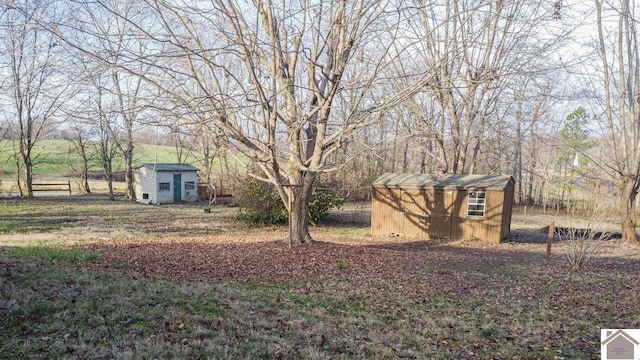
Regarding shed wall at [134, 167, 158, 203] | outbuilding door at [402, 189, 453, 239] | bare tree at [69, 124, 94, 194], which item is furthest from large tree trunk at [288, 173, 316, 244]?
bare tree at [69, 124, 94, 194]

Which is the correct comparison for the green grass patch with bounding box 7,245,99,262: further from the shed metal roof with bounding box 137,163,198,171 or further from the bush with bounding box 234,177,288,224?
the shed metal roof with bounding box 137,163,198,171

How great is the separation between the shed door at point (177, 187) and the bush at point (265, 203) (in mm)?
10186

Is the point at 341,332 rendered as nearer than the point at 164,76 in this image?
Yes

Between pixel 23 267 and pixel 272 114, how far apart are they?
5078mm

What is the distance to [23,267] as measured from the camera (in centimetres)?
579

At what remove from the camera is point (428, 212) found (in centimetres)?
1603

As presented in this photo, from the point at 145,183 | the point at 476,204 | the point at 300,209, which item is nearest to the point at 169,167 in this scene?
the point at 145,183

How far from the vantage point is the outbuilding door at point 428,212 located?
15766 millimetres

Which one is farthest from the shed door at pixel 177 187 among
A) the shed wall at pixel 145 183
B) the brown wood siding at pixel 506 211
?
the brown wood siding at pixel 506 211

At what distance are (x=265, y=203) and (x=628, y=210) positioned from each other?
1396 cm

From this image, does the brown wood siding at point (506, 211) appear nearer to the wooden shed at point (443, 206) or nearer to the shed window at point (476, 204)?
the wooden shed at point (443, 206)

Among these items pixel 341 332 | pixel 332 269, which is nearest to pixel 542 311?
pixel 341 332

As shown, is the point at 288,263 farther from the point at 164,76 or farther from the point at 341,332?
the point at 164,76

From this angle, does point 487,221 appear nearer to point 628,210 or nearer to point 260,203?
Answer: point 628,210
